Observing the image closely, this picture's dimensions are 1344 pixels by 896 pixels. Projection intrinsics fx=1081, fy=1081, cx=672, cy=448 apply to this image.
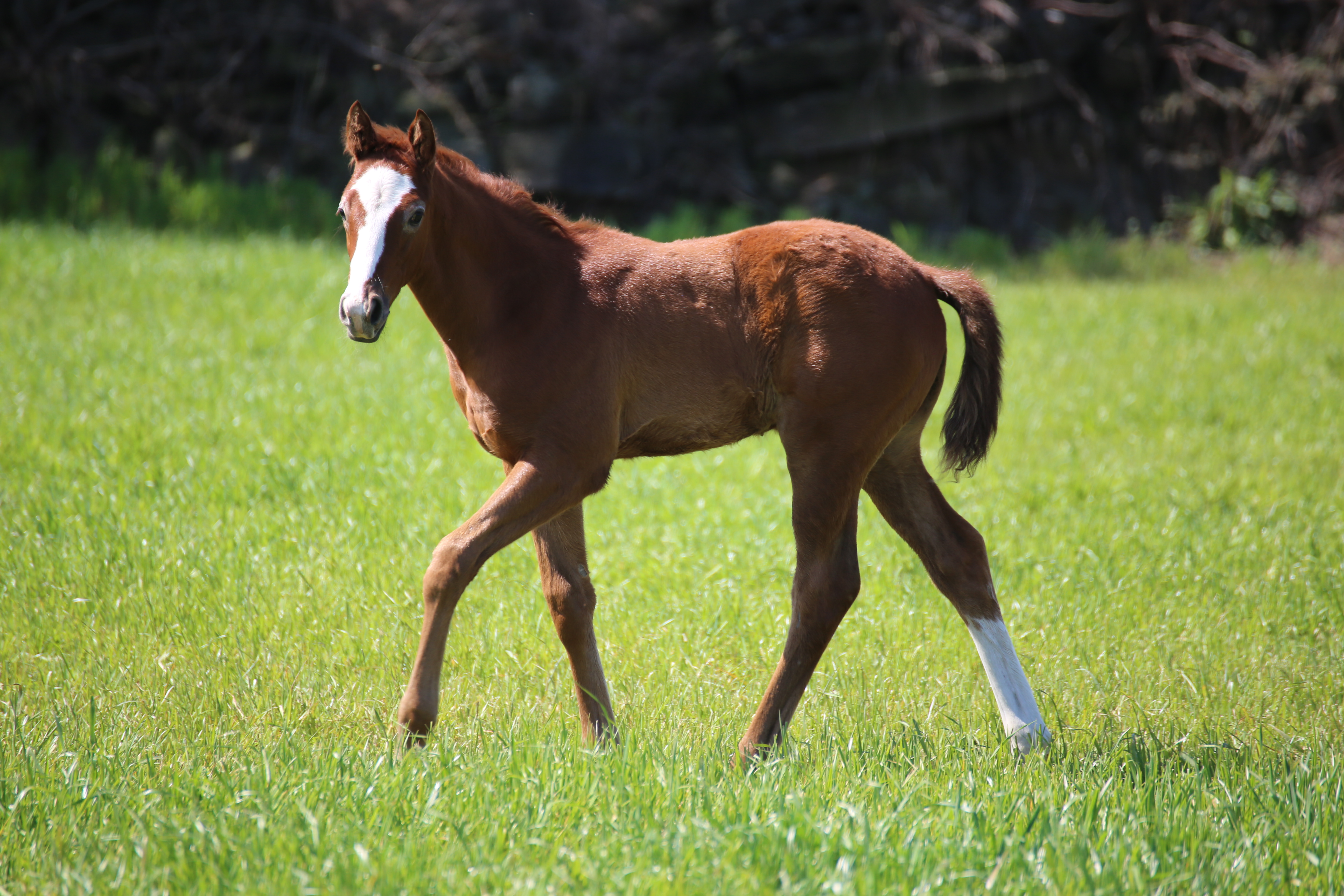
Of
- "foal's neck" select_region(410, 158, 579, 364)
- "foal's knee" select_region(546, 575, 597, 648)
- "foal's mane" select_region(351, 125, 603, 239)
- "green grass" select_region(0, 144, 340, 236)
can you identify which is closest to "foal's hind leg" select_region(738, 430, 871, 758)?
"foal's knee" select_region(546, 575, 597, 648)

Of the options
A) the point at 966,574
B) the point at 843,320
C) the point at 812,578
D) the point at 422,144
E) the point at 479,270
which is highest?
the point at 422,144

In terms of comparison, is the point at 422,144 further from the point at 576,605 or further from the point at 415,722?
the point at 415,722

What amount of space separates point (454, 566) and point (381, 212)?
41.8 inches

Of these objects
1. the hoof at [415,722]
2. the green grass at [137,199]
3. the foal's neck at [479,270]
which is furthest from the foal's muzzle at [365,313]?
the green grass at [137,199]

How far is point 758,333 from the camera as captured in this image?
367 cm

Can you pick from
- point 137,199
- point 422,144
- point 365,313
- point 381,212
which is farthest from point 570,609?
point 137,199

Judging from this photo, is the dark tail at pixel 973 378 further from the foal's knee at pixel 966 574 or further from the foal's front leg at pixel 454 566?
the foal's front leg at pixel 454 566

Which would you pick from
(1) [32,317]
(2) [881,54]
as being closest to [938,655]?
(1) [32,317]

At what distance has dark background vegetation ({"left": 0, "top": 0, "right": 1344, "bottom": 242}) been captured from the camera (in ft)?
44.1

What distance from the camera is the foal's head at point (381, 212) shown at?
118 inches

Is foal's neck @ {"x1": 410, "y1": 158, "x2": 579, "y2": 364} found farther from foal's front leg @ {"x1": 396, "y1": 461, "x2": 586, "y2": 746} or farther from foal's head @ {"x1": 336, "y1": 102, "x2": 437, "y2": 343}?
foal's front leg @ {"x1": 396, "y1": 461, "x2": 586, "y2": 746}

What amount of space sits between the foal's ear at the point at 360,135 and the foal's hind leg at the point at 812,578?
1.62 meters

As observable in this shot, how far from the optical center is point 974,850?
2.72m

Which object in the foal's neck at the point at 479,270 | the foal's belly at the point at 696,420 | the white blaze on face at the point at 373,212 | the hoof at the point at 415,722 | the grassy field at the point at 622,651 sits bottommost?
the grassy field at the point at 622,651
